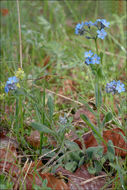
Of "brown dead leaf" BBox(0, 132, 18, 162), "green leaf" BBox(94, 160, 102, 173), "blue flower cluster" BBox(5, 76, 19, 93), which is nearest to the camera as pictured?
"blue flower cluster" BBox(5, 76, 19, 93)

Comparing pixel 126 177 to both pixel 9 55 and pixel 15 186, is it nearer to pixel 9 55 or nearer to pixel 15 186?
pixel 15 186

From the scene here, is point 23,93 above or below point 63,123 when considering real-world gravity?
above

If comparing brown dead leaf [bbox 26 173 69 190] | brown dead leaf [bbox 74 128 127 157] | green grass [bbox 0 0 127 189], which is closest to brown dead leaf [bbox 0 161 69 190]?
brown dead leaf [bbox 26 173 69 190]

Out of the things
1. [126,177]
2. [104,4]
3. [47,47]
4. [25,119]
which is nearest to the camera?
[126,177]

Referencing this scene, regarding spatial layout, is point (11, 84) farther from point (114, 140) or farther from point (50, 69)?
point (50, 69)

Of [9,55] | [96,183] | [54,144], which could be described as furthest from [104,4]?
[96,183]

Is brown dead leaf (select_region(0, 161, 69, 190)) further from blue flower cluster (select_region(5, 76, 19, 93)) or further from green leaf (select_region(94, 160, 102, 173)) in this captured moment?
blue flower cluster (select_region(5, 76, 19, 93))

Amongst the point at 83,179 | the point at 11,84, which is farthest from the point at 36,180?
the point at 11,84

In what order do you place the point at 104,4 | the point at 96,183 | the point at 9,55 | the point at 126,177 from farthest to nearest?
the point at 104,4 < the point at 9,55 < the point at 96,183 < the point at 126,177

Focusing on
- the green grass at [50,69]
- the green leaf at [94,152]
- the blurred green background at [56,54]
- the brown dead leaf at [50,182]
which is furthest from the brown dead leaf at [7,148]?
the blurred green background at [56,54]
